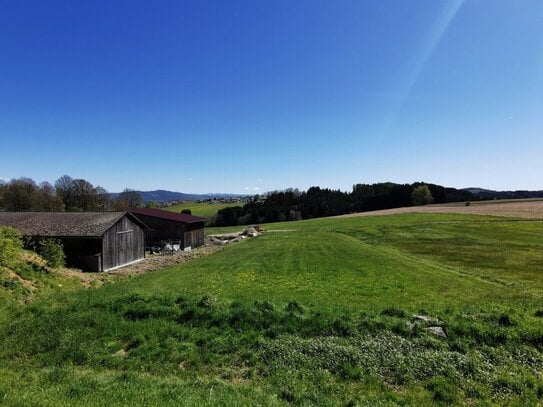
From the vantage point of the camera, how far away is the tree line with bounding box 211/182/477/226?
384ft

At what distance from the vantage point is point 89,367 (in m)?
8.51

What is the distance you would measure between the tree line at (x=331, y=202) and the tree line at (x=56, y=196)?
38280 millimetres

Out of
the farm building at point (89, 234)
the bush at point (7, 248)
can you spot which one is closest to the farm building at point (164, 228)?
the farm building at point (89, 234)

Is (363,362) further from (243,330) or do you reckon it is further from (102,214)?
(102,214)

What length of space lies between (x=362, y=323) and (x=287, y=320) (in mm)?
2164

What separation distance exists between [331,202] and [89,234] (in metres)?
107

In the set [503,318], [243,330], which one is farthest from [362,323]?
[503,318]

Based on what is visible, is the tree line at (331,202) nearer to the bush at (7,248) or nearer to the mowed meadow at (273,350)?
the bush at (7,248)

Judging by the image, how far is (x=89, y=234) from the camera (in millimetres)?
30906

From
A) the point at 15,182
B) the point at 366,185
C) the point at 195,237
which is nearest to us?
the point at 195,237

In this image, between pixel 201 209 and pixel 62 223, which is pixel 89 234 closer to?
pixel 62 223

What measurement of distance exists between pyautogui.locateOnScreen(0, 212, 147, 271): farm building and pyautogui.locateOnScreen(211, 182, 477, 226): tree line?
3057 inches

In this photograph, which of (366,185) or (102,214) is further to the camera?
(366,185)

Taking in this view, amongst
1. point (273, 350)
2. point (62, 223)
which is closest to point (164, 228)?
point (62, 223)
